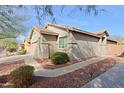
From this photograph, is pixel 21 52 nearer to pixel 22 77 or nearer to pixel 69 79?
pixel 22 77

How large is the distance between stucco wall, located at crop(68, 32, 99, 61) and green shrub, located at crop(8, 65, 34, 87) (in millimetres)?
3283

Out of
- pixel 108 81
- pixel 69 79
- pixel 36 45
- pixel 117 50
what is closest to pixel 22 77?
pixel 69 79

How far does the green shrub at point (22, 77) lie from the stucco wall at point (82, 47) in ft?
10.8

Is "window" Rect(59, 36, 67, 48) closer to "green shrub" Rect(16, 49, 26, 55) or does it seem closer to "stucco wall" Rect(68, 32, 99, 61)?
"stucco wall" Rect(68, 32, 99, 61)

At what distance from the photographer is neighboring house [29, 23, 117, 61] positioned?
28.5 ft

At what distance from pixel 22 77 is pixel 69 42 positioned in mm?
4245

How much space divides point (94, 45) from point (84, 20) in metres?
3.84

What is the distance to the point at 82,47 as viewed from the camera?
10602mm

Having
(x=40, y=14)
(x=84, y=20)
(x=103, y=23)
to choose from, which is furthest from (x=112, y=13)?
(x=40, y=14)

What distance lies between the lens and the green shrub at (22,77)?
6391mm

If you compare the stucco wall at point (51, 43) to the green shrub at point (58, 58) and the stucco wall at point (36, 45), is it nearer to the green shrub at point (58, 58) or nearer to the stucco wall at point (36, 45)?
the green shrub at point (58, 58)

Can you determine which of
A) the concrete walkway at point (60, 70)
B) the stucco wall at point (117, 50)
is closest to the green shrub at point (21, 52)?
the concrete walkway at point (60, 70)

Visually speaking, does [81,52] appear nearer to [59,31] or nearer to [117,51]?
[59,31]

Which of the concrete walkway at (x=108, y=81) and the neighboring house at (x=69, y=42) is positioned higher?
the neighboring house at (x=69, y=42)
